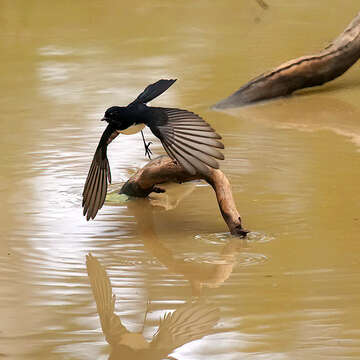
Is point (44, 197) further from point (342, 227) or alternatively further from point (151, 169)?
point (342, 227)

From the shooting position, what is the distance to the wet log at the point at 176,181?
321cm

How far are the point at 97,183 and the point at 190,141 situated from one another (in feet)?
1.53

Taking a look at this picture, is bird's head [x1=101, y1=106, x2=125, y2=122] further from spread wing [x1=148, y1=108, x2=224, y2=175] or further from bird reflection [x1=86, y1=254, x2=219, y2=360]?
bird reflection [x1=86, y1=254, x2=219, y2=360]

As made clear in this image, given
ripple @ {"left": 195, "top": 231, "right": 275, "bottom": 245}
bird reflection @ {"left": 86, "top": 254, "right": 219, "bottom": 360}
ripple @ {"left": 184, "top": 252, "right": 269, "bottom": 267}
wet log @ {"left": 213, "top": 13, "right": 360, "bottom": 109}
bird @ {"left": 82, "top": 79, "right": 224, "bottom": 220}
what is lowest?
wet log @ {"left": 213, "top": 13, "right": 360, "bottom": 109}

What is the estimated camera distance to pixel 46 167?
4.16 metres

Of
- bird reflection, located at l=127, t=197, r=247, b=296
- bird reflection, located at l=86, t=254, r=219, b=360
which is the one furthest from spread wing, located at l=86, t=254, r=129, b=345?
bird reflection, located at l=127, t=197, r=247, b=296

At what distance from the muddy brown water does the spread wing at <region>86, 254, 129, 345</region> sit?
3 cm

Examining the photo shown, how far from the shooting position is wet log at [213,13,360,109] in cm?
531

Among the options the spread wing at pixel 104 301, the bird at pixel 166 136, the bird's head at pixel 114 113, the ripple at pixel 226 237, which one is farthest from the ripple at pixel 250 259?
the bird's head at pixel 114 113

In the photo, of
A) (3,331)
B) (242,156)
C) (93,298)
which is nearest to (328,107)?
(242,156)

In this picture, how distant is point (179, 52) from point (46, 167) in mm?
2558

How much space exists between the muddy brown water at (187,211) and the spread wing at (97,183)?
0.12m

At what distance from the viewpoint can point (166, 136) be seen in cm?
300

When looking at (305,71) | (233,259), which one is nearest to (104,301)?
(233,259)
